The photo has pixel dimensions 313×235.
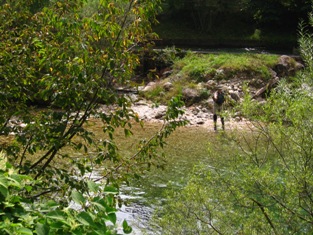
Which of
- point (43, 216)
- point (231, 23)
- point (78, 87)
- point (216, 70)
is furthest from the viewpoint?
point (231, 23)

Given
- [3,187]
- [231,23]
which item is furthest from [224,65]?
[3,187]

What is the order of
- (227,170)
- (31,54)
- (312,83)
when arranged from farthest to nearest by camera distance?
(227,170) → (312,83) → (31,54)

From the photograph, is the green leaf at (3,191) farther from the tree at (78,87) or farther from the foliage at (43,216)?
the tree at (78,87)

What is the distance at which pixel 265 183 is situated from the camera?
6148 mm

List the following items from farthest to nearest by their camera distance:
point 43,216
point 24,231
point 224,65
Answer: point 224,65 < point 43,216 < point 24,231

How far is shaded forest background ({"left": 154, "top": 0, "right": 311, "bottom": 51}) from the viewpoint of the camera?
4009 centimetres

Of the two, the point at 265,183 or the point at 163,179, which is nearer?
the point at 265,183

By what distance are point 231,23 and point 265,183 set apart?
39894mm

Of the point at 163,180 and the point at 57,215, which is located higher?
the point at 57,215

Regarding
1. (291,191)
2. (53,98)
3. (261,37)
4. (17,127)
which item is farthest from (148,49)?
(261,37)

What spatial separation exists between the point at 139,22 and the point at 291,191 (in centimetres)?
277

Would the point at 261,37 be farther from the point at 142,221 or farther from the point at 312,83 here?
the point at 312,83

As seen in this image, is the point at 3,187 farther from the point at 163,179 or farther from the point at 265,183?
the point at 163,179

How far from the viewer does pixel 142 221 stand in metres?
10.4
